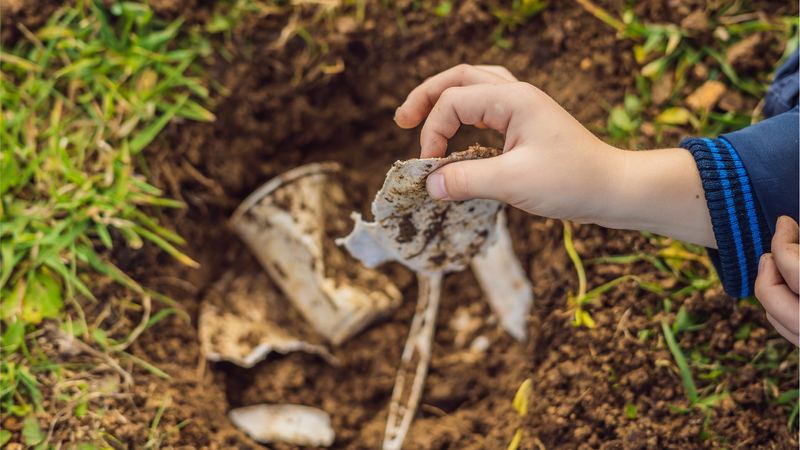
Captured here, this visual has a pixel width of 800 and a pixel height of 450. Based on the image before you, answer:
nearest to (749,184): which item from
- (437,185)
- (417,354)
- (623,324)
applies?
(623,324)

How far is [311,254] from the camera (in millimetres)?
1699

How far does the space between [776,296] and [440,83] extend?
2.79 ft

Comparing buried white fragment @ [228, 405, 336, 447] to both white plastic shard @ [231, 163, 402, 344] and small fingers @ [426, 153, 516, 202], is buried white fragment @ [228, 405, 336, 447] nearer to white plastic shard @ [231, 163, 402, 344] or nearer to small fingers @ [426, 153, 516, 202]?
white plastic shard @ [231, 163, 402, 344]

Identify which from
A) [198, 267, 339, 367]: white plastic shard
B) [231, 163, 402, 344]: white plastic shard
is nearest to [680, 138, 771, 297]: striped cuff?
[231, 163, 402, 344]: white plastic shard

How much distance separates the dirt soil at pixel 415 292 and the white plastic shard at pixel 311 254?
14cm

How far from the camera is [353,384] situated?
1799 mm

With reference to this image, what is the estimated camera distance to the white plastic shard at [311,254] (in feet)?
5.59

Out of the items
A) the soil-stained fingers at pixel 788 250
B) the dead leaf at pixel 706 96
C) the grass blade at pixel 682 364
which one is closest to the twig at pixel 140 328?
the grass blade at pixel 682 364

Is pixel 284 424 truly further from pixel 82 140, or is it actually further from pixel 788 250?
pixel 788 250

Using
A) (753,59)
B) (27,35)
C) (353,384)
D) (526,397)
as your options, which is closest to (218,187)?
(27,35)

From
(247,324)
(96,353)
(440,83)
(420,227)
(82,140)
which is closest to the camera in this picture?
(440,83)

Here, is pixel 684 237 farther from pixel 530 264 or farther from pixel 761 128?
pixel 530 264

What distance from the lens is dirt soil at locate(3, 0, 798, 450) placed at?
1341 millimetres

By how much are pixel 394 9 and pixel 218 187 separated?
0.97 metres
